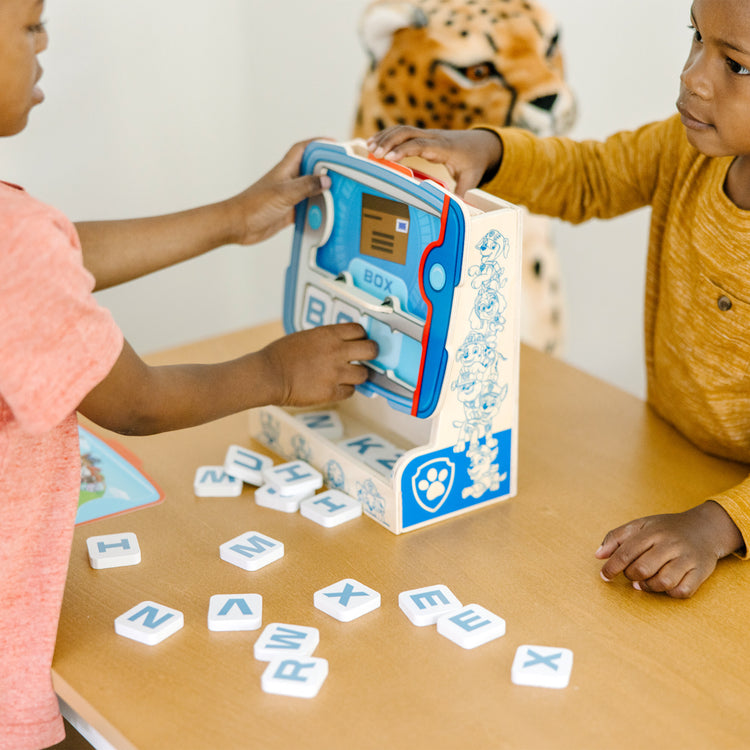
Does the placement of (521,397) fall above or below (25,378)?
below

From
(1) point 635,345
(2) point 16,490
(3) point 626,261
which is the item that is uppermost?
(2) point 16,490

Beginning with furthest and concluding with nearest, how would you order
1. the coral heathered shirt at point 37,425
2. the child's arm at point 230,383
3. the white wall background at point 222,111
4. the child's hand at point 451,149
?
the white wall background at point 222,111, the child's hand at point 451,149, the child's arm at point 230,383, the coral heathered shirt at point 37,425

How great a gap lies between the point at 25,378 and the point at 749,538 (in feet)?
1.84

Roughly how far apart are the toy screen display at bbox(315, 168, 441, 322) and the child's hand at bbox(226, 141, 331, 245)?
0.11 feet

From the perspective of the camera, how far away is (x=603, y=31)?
1.97m

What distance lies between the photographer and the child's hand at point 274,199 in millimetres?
969

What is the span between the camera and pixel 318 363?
86 centimetres

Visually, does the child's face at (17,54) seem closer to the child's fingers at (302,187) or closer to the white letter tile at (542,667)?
the child's fingers at (302,187)

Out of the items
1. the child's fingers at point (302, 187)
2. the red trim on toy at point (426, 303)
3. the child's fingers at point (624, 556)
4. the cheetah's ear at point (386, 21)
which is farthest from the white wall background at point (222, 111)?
the child's fingers at point (624, 556)

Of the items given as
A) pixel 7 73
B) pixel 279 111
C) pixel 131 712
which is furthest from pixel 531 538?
pixel 279 111

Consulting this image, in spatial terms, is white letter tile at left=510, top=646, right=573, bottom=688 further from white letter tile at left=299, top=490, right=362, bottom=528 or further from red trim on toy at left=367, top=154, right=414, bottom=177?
red trim on toy at left=367, top=154, right=414, bottom=177

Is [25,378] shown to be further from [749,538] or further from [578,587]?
[749,538]

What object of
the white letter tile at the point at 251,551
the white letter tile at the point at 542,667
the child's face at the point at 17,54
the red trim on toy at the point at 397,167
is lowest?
the white letter tile at the point at 251,551

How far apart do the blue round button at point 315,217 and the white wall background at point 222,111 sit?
821 millimetres
